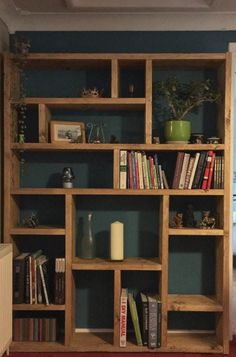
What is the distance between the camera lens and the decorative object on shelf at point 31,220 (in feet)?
10.3

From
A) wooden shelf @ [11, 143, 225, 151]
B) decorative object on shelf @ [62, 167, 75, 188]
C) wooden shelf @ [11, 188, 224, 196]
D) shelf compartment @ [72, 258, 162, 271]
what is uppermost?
wooden shelf @ [11, 143, 225, 151]

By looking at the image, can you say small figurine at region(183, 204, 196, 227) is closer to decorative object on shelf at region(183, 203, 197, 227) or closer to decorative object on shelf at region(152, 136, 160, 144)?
decorative object on shelf at region(183, 203, 197, 227)

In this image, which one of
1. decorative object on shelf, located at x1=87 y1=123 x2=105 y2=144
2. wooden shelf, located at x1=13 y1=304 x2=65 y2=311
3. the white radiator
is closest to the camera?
the white radiator

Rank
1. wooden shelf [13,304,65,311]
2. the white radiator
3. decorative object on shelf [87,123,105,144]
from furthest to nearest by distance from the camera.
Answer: decorative object on shelf [87,123,105,144] → wooden shelf [13,304,65,311] → the white radiator

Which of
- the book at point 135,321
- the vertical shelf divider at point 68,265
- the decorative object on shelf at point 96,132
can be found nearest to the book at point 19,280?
the vertical shelf divider at point 68,265

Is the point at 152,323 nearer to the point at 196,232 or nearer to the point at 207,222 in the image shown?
the point at 196,232

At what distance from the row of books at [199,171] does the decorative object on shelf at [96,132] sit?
1.97 ft

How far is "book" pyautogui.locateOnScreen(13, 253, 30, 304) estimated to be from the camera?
302 cm

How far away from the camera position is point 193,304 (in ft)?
9.95

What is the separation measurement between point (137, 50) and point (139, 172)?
0.95 m

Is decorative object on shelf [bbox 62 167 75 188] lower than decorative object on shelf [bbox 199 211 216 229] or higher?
higher

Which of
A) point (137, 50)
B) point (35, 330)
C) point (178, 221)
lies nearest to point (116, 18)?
point (137, 50)

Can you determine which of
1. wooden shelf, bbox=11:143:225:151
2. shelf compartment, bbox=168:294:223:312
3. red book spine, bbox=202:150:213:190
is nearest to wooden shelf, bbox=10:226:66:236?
wooden shelf, bbox=11:143:225:151

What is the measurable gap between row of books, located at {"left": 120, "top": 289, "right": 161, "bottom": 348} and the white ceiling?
1.99 metres
